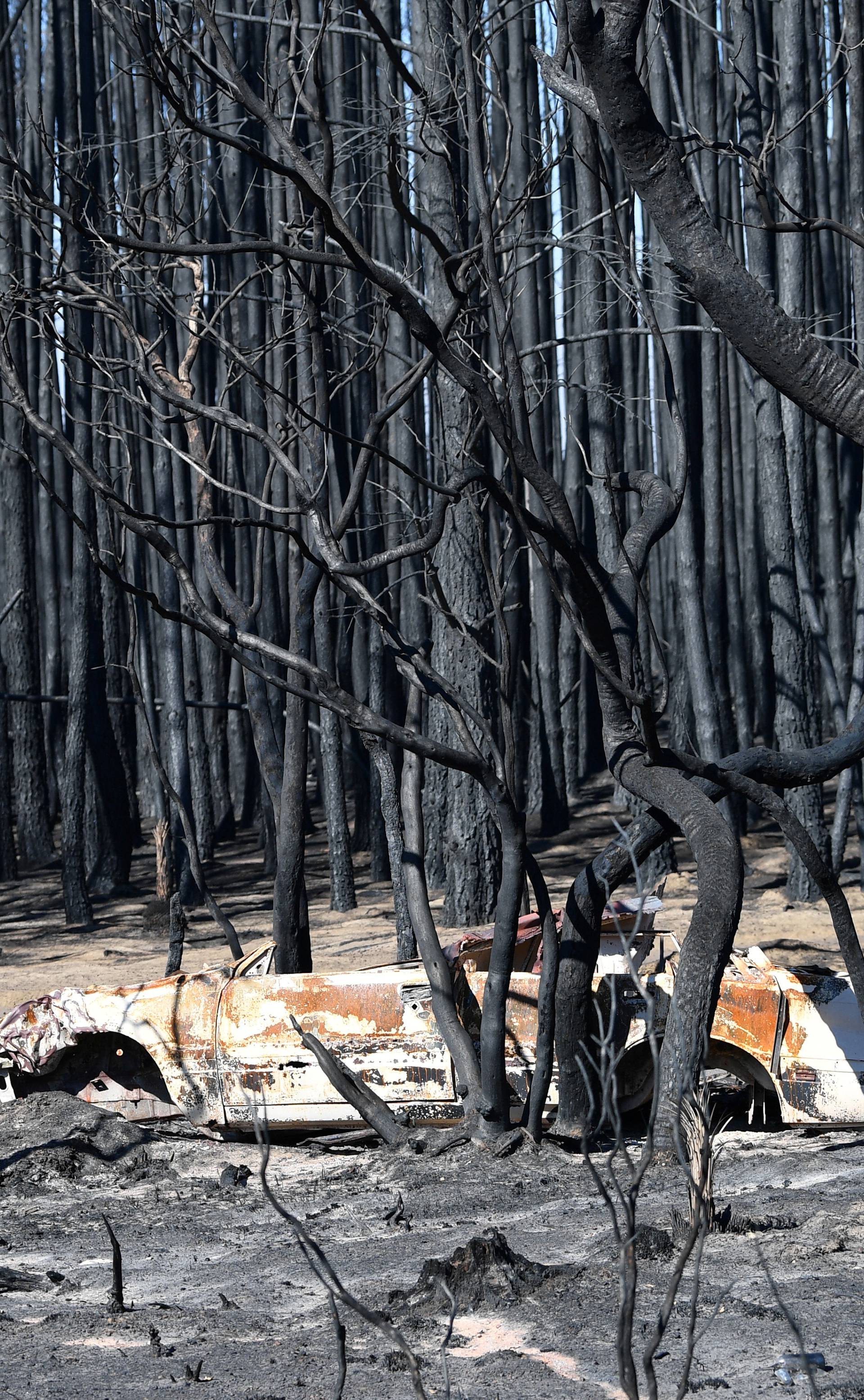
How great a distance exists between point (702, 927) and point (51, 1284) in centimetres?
275

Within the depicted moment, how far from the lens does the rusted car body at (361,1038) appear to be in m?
6.12

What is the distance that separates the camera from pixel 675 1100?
207 inches

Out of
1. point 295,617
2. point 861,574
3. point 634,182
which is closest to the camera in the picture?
point 634,182

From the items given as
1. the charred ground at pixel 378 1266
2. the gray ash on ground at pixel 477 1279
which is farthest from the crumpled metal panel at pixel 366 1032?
the gray ash on ground at pixel 477 1279

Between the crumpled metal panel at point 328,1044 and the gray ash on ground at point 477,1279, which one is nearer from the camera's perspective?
the gray ash on ground at point 477,1279

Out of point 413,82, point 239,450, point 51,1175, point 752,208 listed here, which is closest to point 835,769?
point 413,82

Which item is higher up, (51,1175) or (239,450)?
(239,450)

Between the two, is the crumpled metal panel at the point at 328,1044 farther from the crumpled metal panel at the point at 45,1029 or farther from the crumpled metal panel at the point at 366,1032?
the crumpled metal panel at the point at 45,1029

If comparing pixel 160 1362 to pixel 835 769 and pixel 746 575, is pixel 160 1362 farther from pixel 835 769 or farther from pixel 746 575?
pixel 746 575

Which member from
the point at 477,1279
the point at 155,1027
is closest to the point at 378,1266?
the point at 477,1279

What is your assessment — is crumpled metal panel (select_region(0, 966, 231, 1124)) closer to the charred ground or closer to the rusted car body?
the rusted car body

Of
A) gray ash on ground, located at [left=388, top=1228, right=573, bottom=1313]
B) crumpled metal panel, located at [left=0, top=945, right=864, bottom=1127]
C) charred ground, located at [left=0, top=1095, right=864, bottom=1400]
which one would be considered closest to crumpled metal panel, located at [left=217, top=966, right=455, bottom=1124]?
crumpled metal panel, located at [left=0, top=945, right=864, bottom=1127]

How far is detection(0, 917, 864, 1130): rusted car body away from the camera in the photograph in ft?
20.1

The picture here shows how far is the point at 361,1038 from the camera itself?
6578mm
